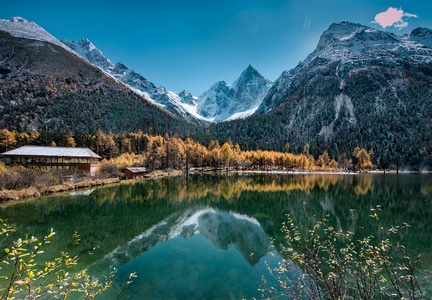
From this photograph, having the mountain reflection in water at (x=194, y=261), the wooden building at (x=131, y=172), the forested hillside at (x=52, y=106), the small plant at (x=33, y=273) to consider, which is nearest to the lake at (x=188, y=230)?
the mountain reflection in water at (x=194, y=261)

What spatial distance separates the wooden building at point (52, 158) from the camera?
50.4 metres

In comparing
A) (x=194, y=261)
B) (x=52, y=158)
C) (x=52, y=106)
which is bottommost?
(x=194, y=261)

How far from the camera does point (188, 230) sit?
23.8m

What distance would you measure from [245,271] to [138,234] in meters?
10.8

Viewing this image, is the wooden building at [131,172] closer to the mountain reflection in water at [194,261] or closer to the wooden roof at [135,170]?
the wooden roof at [135,170]

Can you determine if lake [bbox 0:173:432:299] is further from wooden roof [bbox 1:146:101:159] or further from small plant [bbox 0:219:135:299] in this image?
wooden roof [bbox 1:146:101:159]

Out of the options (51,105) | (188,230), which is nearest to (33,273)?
(188,230)

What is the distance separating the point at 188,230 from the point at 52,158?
44.7 meters

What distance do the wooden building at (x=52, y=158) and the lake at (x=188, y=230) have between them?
20779mm

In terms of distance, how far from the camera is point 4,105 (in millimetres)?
153125

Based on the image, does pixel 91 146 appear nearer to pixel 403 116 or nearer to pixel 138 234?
pixel 138 234

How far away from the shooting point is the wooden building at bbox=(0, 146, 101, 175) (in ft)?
165

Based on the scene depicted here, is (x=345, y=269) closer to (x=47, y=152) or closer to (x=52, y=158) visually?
(x=52, y=158)

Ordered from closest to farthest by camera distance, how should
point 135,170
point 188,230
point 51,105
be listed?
point 188,230 → point 135,170 → point 51,105
